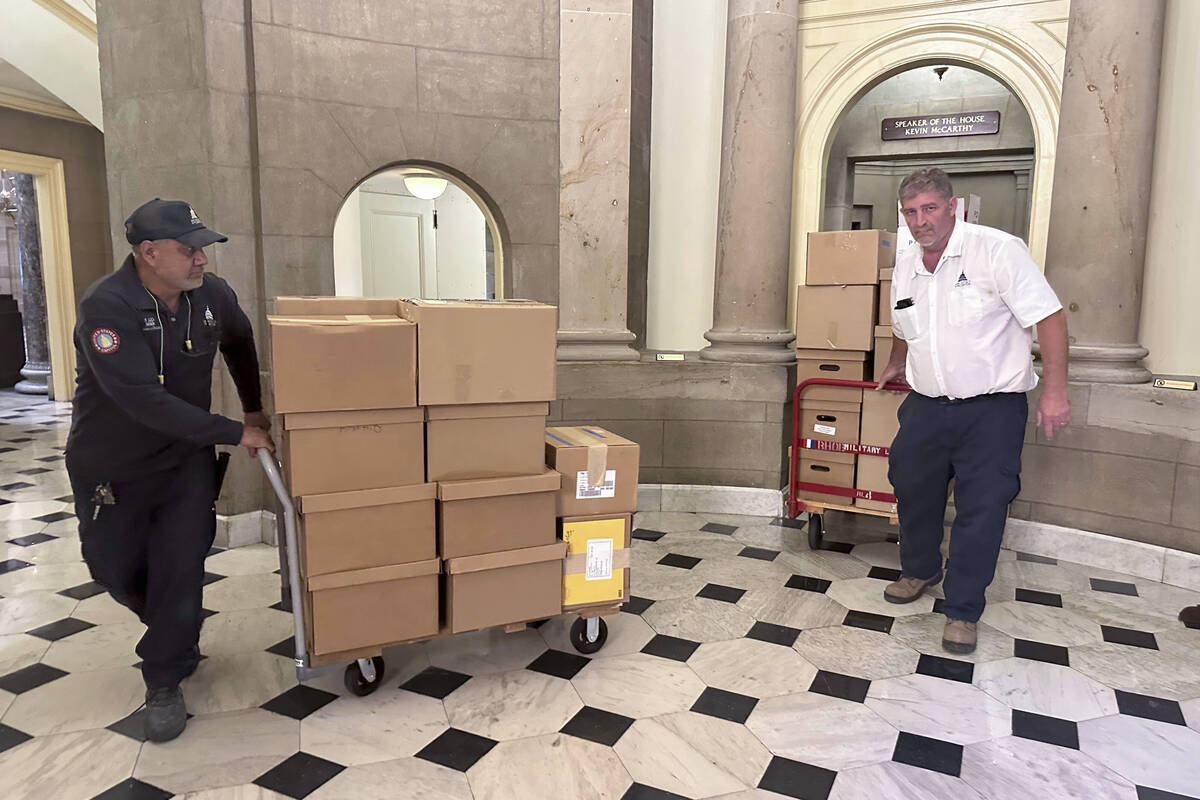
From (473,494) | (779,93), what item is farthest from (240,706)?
(779,93)

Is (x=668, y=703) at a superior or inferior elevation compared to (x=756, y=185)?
inferior

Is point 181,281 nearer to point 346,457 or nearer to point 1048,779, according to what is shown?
point 346,457

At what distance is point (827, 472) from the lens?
14.1ft

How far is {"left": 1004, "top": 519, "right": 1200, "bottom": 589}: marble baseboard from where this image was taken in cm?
386

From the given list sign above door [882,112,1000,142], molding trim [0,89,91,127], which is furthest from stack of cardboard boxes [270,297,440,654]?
sign above door [882,112,1000,142]

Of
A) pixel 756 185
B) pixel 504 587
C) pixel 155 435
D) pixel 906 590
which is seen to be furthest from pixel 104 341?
pixel 756 185

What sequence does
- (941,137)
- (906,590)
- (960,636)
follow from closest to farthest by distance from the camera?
(960,636)
(906,590)
(941,137)

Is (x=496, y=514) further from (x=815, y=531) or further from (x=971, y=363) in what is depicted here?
(x=815, y=531)

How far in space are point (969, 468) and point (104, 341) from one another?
9.91 ft

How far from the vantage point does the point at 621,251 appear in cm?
492

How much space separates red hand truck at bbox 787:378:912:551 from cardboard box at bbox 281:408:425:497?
235cm

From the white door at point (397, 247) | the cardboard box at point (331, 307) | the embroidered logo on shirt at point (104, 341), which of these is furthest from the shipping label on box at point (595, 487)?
the white door at point (397, 247)

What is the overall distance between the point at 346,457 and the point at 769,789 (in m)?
1.59

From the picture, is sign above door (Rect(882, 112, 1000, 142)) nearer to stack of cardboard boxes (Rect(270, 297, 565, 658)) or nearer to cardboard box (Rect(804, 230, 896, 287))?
cardboard box (Rect(804, 230, 896, 287))
